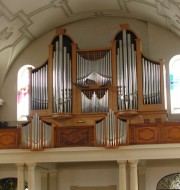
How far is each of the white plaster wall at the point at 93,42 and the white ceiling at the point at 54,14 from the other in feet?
1.01

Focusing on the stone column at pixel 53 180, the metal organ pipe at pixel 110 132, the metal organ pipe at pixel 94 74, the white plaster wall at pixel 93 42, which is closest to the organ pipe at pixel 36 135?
the metal organ pipe at pixel 110 132

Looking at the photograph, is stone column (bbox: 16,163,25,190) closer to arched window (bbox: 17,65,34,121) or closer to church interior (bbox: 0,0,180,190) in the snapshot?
church interior (bbox: 0,0,180,190)

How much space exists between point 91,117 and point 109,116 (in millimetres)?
2026

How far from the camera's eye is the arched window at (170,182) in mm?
21188

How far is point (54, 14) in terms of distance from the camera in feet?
71.4

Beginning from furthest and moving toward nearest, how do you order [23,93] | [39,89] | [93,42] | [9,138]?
[23,93] < [93,42] < [39,89] < [9,138]

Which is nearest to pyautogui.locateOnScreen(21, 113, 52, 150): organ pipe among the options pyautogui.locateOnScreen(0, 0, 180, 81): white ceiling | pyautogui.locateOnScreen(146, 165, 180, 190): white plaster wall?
pyautogui.locateOnScreen(0, 0, 180, 81): white ceiling

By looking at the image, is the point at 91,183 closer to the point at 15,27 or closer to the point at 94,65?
the point at 94,65

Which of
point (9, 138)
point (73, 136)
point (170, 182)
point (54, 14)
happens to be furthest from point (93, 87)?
point (170, 182)

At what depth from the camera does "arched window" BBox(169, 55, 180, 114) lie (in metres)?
21.8

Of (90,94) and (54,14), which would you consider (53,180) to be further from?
(54,14)

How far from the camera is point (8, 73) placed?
76.5ft

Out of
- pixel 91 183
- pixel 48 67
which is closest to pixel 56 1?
pixel 48 67

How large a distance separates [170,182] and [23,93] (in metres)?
7.48
